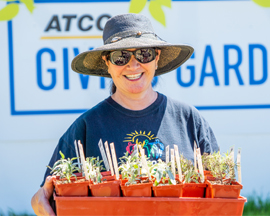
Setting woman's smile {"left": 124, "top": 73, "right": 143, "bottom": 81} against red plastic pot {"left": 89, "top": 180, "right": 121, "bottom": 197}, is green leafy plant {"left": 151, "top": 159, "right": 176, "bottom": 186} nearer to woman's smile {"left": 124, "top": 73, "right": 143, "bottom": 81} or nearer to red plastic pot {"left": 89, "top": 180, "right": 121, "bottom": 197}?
red plastic pot {"left": 89, "top": 180, "right": 121, "bottom": 197}

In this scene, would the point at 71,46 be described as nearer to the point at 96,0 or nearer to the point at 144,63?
the point at 96,0

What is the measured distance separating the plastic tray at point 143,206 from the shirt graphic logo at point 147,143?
0.44 metres

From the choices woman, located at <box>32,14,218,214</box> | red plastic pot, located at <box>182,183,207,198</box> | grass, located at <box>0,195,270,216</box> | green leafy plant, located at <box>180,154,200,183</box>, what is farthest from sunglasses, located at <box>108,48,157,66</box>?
grass, located at <box>0,195,270,216</box>

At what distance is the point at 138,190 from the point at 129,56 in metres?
0.71

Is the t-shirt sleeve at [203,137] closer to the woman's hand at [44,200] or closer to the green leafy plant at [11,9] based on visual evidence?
the woman's hand at [44,200]

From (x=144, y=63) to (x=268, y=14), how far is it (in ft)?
6.21

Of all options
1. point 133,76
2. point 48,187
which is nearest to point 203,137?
point 133,76

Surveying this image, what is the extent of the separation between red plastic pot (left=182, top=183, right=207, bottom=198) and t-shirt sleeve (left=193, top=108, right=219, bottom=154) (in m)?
0.47

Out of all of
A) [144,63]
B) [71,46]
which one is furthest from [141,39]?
[71,46]

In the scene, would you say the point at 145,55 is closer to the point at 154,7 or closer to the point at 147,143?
the point at 147,143

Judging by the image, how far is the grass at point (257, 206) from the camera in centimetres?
326

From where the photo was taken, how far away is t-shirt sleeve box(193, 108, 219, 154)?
1.89 meters

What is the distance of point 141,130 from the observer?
1844mm

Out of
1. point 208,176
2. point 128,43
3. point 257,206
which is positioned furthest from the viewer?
point 257,206
